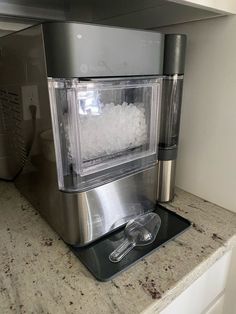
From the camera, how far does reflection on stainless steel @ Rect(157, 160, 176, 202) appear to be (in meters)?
0.66

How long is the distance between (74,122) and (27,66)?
147 mm

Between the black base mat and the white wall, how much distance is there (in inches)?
6.0

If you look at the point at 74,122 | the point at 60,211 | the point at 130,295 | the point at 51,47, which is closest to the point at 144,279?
the point at 130,295

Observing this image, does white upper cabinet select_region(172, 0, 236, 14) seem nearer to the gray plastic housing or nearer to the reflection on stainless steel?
the gray plastic housing

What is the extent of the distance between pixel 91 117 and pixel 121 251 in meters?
0.29

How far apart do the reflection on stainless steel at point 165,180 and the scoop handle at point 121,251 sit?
0.20 metres

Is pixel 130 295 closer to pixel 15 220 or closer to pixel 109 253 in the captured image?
pixel 109 253

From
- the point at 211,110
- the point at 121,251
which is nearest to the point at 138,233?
the point at 121,251

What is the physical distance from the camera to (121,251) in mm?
511

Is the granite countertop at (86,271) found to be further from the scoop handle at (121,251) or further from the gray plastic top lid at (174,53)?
the gray plastic top lid at (174,53)

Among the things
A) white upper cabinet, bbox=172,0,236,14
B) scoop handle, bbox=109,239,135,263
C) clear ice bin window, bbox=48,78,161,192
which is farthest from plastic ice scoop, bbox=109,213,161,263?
white upper cabinet, bbox=172,0,236,14

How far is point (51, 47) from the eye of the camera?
1.29ft

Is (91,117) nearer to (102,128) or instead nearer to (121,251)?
(102,128)

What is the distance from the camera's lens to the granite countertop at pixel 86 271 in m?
0.41
